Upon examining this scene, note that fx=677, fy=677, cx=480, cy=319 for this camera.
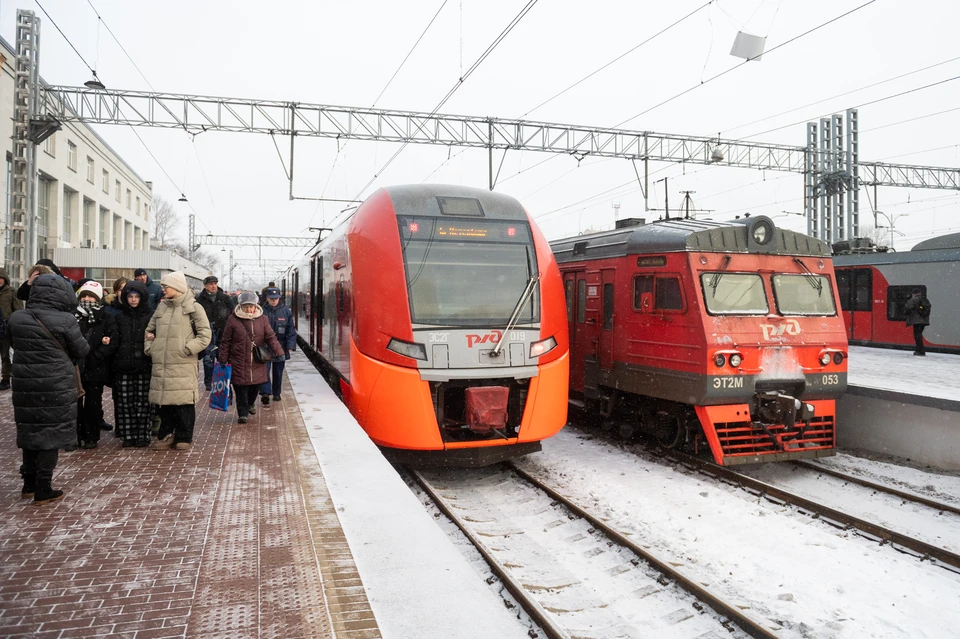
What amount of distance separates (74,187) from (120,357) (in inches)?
1193

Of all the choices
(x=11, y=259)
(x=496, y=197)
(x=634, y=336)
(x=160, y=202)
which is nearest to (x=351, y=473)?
(x=496, y=197)

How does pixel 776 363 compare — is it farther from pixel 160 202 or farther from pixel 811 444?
pixel 160 202

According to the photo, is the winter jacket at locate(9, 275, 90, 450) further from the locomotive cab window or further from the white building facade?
the white building facade

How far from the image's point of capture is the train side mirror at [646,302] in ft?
28.7

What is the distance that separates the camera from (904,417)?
9328 mm

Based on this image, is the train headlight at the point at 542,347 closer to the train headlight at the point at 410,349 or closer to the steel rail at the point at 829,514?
the train headlight at the point at 410,349

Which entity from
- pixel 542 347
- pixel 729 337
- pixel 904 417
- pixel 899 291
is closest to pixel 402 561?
pixel 542 347

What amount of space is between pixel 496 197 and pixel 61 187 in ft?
94.3

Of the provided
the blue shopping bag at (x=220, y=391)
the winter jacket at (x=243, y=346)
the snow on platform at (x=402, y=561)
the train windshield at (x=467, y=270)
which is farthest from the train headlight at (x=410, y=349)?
the blue shopping bag at (x=220, y=391)

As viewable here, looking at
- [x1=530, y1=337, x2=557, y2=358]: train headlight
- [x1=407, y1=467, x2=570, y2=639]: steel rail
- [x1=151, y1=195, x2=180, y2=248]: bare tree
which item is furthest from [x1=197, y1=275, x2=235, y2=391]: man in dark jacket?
[x1=151, y1=195, x2=180, y2=248]: bare tree

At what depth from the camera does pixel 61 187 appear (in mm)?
29766

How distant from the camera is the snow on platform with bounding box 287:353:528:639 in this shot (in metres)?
3.32

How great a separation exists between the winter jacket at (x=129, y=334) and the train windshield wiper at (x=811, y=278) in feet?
25.5

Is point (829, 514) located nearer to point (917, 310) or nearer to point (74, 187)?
point (917, 310)
